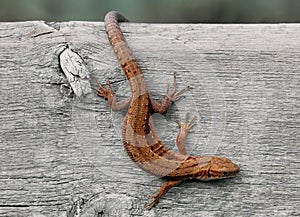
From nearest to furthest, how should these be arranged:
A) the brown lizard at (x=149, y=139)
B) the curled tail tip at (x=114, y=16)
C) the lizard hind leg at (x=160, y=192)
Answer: the lizard hind leg at (x=160, y=192) < the brown lizard at (x=149, y=139) < the curled tail tip at (x=114, y=16)

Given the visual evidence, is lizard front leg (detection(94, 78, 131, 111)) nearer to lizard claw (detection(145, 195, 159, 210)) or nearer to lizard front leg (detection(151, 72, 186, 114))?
lizard front leg (detection(151, 72, 186, 114))

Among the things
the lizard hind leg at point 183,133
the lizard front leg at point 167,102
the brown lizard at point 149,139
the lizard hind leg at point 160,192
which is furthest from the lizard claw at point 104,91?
the lizard hind leg at point 160,192

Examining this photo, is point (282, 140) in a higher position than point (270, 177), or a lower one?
higher

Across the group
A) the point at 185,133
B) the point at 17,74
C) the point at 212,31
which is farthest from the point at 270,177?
the point at 17,74

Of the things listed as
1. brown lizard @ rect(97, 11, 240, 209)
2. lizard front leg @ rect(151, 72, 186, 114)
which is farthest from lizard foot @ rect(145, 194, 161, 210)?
lizard front leg @ rect(151, 72, 186, 114)

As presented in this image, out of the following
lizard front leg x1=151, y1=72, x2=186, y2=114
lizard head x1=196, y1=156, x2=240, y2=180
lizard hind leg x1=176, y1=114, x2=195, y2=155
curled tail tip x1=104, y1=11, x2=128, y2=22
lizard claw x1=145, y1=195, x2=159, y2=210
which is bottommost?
lizard claw x1=145, y1=195, x2=159, y2=210

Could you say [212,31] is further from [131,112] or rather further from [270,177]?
[270,177]

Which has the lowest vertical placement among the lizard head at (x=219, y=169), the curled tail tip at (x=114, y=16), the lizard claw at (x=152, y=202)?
the lizard claw at (x=152, y=202)

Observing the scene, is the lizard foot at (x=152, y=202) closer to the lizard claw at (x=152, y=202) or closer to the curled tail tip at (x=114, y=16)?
the lizard claw at (x=152, y=202)
